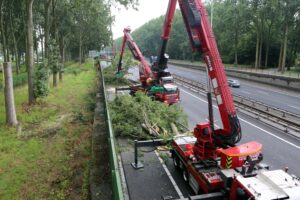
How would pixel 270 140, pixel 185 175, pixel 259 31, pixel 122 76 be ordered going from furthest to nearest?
1. pixel 259 31
2. pixel 122 76
3. pixel 270 140
4. pixel 185 175

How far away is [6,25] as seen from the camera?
39156 millimetres

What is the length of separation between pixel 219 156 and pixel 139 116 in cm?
768

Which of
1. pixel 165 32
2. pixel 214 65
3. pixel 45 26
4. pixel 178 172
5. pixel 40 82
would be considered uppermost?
pixel 45 26

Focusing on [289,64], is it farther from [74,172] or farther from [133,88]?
[74,172]

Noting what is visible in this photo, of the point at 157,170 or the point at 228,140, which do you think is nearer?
the point at 228,140

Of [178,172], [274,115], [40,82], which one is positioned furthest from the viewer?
[40,82]

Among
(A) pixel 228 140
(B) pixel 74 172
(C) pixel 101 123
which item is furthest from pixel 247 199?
(C) pixel 101 123

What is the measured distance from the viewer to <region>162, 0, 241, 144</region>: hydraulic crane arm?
10141 millimetres

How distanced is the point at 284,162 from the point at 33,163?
11.2 meters

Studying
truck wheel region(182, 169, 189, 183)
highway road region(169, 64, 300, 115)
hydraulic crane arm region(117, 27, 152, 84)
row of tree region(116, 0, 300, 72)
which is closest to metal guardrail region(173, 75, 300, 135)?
highway road region(169, 64, 300, 115)

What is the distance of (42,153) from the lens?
1462 centimetres

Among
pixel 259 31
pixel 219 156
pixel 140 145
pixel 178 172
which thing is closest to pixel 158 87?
pixel 140 145

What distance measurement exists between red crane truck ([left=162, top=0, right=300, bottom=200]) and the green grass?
389cm

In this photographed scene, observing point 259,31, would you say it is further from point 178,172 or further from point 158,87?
point 178,172
